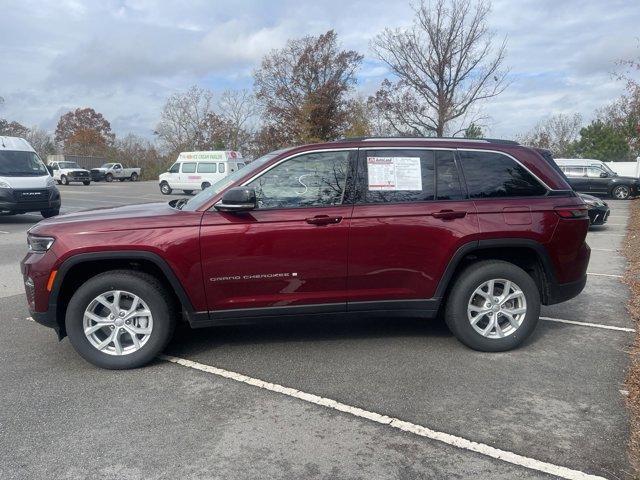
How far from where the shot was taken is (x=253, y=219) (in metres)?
4.25

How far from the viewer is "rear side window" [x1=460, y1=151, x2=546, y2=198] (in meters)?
4.60

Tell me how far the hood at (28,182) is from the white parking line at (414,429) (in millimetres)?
11416

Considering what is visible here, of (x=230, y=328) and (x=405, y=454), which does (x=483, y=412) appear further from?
(x=230, y=328)

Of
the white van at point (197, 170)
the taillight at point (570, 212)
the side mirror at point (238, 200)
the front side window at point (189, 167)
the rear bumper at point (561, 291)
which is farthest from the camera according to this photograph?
the front side window at point (189, 167)

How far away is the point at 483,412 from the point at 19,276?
6996mm

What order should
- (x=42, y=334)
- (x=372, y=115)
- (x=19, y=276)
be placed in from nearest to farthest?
(x=42, y=334) < (x=19, y=276) < (x=372, y=115)

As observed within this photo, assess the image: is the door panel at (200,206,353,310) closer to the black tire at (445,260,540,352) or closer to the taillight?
the black tire at (445,260,540,352)

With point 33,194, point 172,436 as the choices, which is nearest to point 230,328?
point 172,436

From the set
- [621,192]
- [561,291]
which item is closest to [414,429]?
[561,291]

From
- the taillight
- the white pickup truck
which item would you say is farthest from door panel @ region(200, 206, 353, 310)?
the white pickup truck

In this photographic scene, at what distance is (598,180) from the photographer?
25031 mm

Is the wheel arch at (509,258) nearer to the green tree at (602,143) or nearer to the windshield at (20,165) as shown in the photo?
the windshield at (20,165)

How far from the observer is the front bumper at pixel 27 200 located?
1334cm

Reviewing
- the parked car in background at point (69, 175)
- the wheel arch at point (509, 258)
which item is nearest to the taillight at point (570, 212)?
the wheel arch at point (509, 258)
